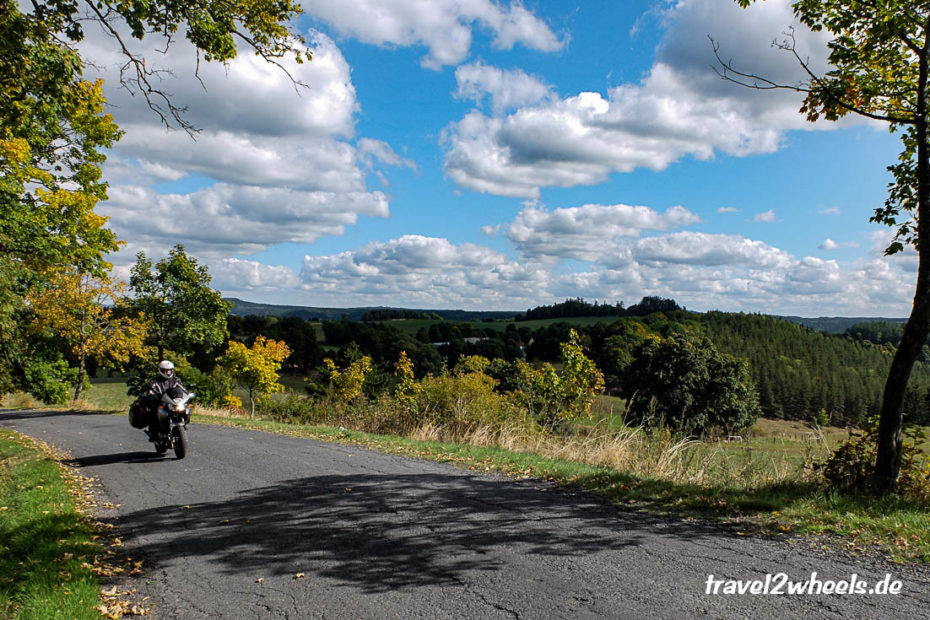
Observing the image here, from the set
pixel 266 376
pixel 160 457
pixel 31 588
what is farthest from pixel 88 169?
pixel 31 588

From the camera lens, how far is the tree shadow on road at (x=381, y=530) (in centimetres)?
491

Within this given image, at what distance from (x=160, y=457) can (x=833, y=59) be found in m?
12.4

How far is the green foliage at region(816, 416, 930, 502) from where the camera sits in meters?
7.00

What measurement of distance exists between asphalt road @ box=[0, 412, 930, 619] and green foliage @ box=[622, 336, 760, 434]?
41879 millimetres

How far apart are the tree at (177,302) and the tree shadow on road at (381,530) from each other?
16.3m

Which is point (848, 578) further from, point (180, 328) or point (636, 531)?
point (180, 328)

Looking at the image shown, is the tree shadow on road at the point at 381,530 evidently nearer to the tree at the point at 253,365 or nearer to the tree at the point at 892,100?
the tree at the point at 892,100

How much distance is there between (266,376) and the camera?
29266mm

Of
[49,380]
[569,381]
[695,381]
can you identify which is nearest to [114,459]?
[569,381]

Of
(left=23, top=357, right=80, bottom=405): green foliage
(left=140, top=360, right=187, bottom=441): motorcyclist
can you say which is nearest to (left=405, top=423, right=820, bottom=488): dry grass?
(left=140, top=360, right=187, bottom=441): motorcyclist

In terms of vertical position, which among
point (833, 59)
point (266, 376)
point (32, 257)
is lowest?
point (266, 376)

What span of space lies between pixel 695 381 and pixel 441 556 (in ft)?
162

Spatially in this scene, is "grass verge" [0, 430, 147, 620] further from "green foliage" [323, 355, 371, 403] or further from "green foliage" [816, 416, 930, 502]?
"green foliage" [323, 355, 371, 403]

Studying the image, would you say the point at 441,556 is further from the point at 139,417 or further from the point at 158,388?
the point at 139,417
